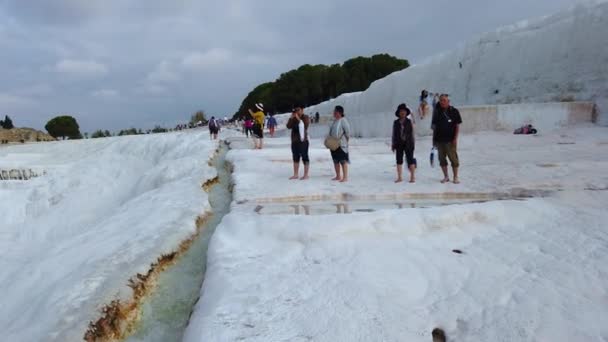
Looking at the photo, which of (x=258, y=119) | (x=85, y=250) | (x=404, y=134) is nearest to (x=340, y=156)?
(x=404, y=134)

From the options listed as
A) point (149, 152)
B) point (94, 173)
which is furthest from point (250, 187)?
point (149, 152)

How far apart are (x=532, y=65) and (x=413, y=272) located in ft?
64.5

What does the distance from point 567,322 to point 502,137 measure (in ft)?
38.9

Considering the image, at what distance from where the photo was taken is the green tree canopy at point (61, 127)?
204 ft

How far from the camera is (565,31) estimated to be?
1794cm

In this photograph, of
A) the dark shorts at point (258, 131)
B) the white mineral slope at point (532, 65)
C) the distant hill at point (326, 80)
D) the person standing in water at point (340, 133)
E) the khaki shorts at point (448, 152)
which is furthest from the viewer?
the distant hill at point (326, 80)

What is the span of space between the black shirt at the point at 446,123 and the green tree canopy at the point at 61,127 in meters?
66.9

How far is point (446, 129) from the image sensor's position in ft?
19.8

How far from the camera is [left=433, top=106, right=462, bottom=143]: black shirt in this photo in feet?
19.5

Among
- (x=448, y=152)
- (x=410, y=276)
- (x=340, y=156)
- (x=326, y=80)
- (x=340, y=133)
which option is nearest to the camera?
(x=410, y=276)

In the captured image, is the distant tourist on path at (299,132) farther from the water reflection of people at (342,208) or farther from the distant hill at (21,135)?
the distant hill at (21,135)

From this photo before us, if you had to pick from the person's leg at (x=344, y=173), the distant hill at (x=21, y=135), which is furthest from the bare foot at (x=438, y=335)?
the distant hill at (x=21, y=135)

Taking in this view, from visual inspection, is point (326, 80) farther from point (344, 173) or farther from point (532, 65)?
point (344, 173)

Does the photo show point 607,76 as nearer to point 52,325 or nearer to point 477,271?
point 477,271
